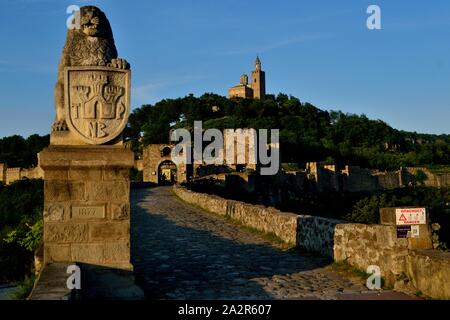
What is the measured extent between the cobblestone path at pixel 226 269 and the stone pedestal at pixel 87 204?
2.57ft

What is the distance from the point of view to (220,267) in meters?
7.45

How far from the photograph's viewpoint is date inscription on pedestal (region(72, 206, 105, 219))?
17.5 feet

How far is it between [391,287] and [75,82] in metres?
4.42

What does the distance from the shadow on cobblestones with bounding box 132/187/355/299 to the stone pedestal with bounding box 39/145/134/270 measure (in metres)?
0.79

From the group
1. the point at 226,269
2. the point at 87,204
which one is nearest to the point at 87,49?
the point at 87,204

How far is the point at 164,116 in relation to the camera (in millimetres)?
84625

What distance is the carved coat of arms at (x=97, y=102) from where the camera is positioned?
17.6ft

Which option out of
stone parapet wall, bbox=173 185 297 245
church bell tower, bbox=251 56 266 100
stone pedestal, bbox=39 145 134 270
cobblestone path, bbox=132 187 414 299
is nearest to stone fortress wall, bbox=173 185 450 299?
stone parapet wall, bbox=173 185 297 245

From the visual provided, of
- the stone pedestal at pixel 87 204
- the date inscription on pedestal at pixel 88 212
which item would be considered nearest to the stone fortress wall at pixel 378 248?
the stone pedestal at pixel 87 204

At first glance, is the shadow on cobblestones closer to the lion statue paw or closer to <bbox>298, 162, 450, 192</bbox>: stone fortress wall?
the lion statue paw

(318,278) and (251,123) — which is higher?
(251,123)

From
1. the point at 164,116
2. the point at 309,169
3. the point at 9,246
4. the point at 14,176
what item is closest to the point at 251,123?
the point at 164,116
